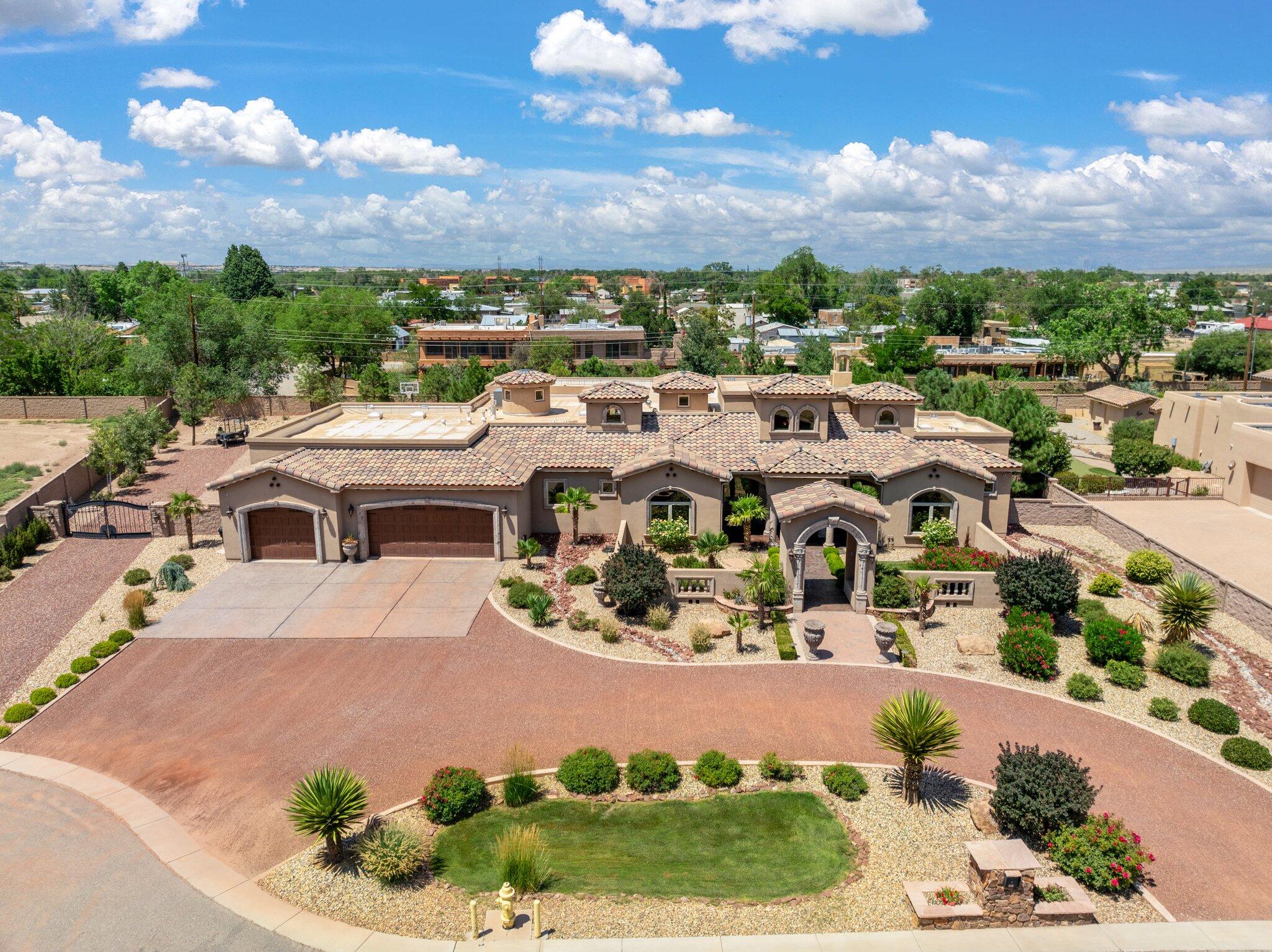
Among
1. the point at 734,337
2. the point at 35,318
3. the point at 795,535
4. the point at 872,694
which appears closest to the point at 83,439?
the point at 795,535

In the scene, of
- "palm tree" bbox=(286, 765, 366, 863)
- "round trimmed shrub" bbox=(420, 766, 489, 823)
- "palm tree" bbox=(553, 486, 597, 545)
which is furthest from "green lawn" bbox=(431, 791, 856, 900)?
"palm tree" bbox=(553, 486, 597, 545)

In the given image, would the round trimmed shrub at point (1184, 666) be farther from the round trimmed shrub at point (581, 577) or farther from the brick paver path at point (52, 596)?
the brick paver path at point (52, 596)

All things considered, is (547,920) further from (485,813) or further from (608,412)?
(608,412)

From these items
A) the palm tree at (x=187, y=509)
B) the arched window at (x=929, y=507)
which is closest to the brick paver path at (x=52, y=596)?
the palm tree at (x=187, y=509)

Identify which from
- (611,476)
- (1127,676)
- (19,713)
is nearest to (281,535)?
(19,713)

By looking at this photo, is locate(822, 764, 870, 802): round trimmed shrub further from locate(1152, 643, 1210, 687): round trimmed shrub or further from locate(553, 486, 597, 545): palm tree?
locate(553, 486, 597, 545): palm tree
